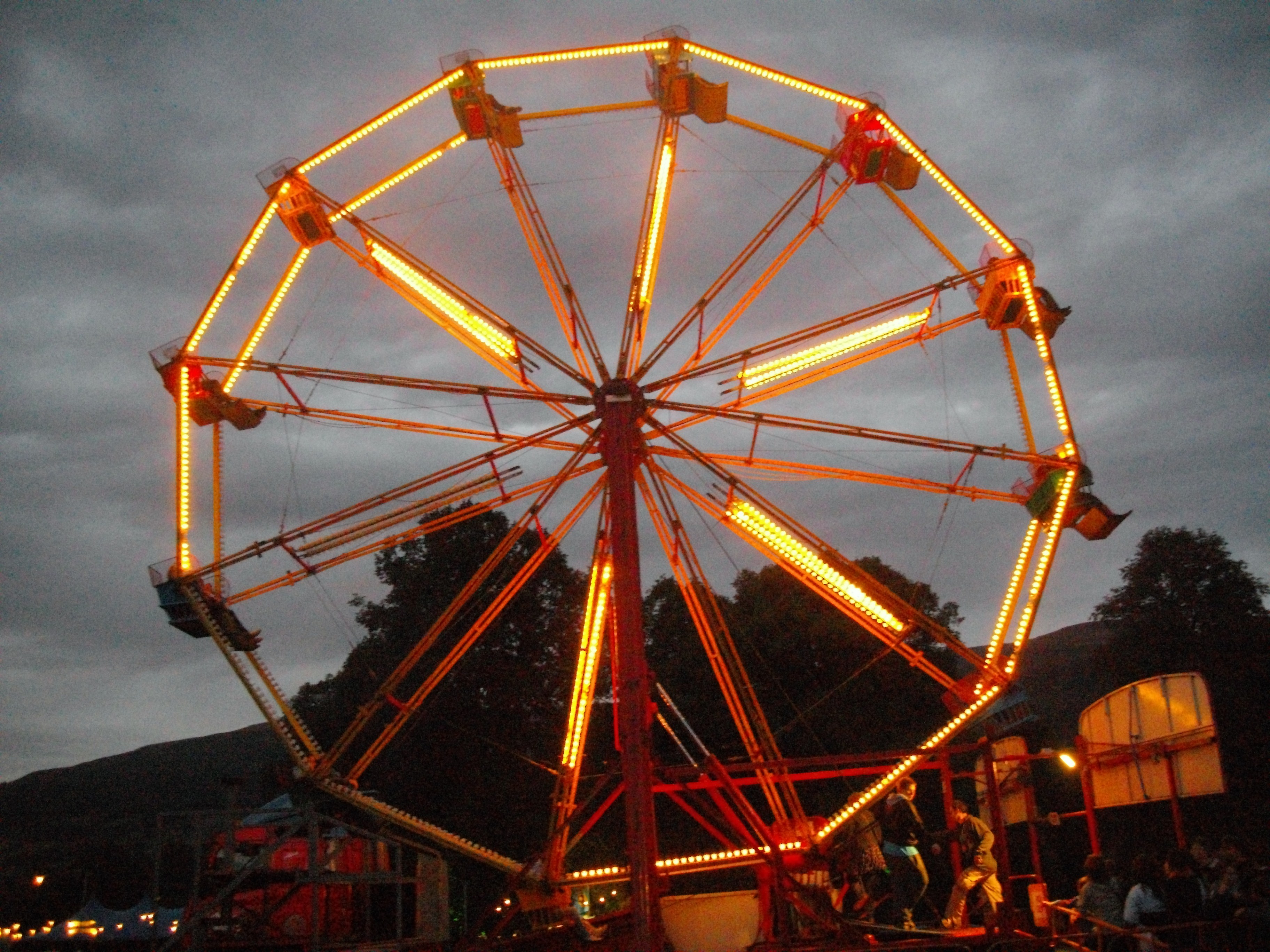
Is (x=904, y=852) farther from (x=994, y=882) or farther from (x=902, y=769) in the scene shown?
(x=902, y=769)

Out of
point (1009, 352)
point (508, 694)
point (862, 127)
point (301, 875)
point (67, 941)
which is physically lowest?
point (67, 941)

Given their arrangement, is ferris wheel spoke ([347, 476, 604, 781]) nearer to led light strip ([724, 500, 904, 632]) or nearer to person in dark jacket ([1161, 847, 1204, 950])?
led light strip ([724, 500, 904, 632])

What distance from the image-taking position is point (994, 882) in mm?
14039

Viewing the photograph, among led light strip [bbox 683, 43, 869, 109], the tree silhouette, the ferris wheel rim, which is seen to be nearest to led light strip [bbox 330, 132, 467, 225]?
the ferris wheel rim

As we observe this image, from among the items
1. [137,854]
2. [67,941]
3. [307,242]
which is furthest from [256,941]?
[137,854]

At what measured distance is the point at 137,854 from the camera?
4466 cm

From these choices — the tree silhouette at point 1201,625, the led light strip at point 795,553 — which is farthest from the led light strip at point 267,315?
the tree silhouette at point 1201,625

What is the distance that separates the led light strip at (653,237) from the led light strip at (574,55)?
2215mm

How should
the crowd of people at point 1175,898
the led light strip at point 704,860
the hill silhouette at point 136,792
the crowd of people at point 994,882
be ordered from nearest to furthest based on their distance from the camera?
1. the crowd of people at point 1175,898
2. the crowd of people at point 994,882
3. the led light strip at point 704,860
4. the hill silhouette at point 136,792

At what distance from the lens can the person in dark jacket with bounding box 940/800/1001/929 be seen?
547 inches

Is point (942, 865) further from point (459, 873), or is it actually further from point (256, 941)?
point (256, 941)

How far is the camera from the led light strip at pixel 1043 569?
51.8 ft

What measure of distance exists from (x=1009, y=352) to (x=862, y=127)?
4.73m

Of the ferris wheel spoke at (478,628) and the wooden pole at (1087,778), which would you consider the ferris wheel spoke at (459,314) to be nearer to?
the ferris wheel spoke at (478,628)
